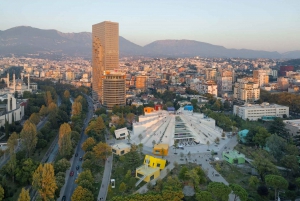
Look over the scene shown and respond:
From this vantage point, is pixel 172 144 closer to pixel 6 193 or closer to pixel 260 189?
pixel 260 189

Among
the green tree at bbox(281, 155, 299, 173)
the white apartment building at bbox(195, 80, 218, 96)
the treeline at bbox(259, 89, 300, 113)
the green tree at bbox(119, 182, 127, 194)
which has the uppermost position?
the white apartment building at bbox(195, 80, 218, 96)

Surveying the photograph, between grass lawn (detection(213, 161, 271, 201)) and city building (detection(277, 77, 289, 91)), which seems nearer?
grass lawn (detection(213, 161, 271, 201))

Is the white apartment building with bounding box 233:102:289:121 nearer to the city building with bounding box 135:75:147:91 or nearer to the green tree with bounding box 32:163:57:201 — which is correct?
the green tree with bounding box 32:163:57:201

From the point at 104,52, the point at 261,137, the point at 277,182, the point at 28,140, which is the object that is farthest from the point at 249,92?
the point at 28,140

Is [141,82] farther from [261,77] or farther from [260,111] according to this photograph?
[260,111]

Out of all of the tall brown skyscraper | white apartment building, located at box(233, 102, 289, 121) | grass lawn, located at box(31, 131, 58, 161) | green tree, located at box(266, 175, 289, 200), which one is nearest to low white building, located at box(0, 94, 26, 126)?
grass lawn, located at box(31, 131, 58, 161)
